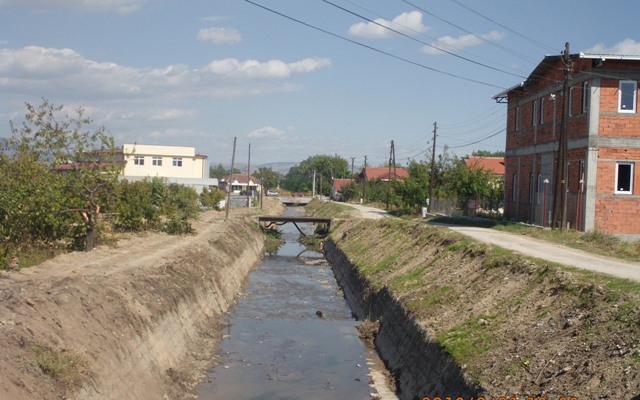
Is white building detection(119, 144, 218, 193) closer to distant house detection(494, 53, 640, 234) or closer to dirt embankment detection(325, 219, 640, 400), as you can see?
distant house detection(494, 53, 640, 234)

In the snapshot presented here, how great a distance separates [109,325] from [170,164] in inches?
2662

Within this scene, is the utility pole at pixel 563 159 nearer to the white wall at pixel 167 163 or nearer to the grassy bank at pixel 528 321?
the grassy bank at pixel 528 321

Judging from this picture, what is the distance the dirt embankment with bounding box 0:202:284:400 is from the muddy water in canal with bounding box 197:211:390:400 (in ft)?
2.49

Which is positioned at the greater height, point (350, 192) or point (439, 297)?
point (350, 192)

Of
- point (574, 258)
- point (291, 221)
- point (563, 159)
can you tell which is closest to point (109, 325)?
point (574, 258)

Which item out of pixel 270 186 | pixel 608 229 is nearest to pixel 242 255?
pixel 608 229

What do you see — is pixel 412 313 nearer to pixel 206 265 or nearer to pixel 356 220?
pixel 206 265

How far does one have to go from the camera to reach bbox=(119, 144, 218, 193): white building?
77812 mm

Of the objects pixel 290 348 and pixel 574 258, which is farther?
pixel 290 348

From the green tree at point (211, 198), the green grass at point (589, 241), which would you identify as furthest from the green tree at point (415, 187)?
the green grass at point (589, 241)

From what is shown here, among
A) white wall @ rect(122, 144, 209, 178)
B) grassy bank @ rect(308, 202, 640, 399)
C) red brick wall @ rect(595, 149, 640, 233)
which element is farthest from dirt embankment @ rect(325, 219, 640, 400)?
white wall @ rect(122, 144, 209, 178)

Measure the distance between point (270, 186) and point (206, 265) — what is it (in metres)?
150

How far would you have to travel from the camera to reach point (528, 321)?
12859 millimetres

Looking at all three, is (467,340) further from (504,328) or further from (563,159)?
(563,159)
